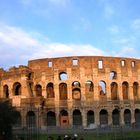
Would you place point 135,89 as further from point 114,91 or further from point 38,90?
point 38,90

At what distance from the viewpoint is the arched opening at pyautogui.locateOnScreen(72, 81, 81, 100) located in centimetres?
4659

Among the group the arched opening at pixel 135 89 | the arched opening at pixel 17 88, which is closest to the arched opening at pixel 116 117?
the arched opening at pixel 135 89

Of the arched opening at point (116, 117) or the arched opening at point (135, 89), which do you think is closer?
the arched opening at point (116, 117)

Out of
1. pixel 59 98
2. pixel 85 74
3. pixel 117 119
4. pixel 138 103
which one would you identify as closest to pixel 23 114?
pixel 59 98

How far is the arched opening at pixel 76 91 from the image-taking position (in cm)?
4659

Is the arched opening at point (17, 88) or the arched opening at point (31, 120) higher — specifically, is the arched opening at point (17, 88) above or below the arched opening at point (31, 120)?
above

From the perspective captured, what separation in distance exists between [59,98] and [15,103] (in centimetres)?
541

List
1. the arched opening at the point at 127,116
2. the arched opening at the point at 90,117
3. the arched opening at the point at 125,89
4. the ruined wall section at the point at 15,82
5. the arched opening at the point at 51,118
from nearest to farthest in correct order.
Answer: the ruined wall section at the point at 15,82, the arched opening at the point at 90,117, the arched opening at the point at 51,118, the arched opening at the point at 127,116, the arched opening at the point at 125,89

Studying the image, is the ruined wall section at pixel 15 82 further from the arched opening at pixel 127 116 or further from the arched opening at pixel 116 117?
the arched opening at pixel 127 116

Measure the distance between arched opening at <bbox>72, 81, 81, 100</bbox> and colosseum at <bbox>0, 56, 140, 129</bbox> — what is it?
136 millimetres

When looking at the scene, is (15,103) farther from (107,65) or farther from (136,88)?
(136,88)

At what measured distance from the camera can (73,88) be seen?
4681cm

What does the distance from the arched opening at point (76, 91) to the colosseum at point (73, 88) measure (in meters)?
0.14

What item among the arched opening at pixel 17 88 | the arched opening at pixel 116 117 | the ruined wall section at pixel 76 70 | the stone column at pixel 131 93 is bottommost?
the arched opening at pixel 116 117
